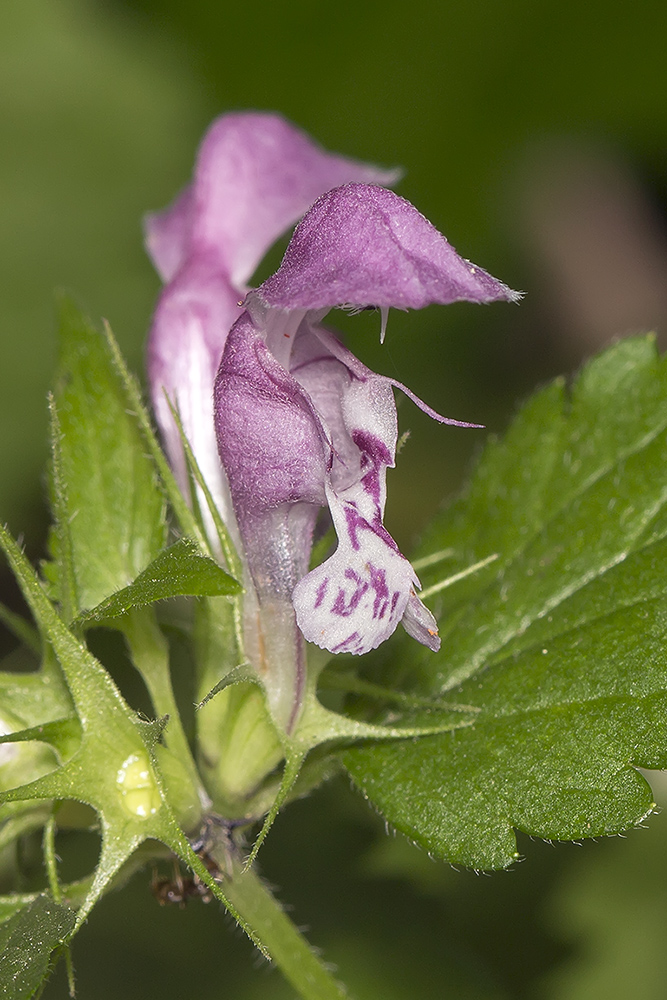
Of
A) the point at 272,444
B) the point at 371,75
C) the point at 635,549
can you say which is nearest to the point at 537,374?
the point at 371,75

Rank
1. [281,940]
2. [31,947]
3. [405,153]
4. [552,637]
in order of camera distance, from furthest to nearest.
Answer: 1. [405,153]
2. [552,637]
3. [281,940]
4. [31,947]

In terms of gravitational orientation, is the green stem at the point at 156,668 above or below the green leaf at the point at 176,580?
below

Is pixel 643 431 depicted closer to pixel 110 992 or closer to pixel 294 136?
pixel 294 136

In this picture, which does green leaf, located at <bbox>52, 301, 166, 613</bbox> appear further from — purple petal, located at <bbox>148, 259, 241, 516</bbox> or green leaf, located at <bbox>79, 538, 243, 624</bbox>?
green leaf, located at <bbox>79, 538, 243, 624</bbox>

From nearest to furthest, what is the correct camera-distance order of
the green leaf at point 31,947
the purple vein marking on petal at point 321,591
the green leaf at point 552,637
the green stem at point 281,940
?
the green leaf at point 31,947 < the purple vein marking on petal at point 321,591 < the green leaf at point 552,637 < the green stem at point 281,940

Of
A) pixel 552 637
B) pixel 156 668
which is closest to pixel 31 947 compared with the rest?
pixel 156 668

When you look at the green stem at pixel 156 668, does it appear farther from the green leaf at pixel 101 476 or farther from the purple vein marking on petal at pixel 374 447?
the purple vein marking on petal at pixel 374 447

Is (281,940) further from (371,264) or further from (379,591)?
(371,264)

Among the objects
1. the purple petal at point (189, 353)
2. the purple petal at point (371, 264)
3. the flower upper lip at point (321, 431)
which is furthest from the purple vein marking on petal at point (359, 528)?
the purple petal at point (189, 353)
